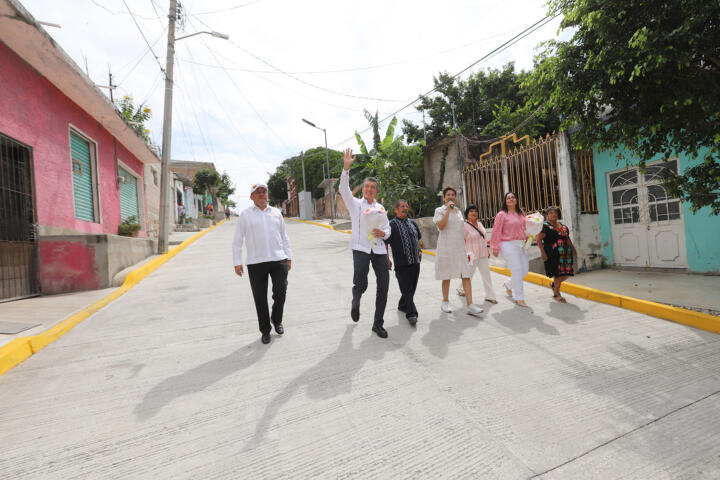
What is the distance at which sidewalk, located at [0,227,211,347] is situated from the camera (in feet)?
13.7

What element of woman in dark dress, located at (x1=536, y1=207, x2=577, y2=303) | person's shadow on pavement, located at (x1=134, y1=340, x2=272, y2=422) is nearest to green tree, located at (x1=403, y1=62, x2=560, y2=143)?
woman in dark dress, located at (x1=536, y1=207, x2=577, y2=303)

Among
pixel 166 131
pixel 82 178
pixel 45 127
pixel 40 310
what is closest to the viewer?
pixel 40 310

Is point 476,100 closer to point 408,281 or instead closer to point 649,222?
point 649,222

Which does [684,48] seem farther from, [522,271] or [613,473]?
[613,473]

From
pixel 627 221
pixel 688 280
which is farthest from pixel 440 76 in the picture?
pixel 688 280

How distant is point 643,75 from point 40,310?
25.3 feet

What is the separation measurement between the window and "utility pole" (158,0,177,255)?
1.76 m

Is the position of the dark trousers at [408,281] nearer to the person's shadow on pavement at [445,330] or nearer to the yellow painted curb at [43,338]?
the person's shadow on pavement at [445,330]

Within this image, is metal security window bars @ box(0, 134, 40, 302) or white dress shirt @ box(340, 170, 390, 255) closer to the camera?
white dress shirt @ box(340, 170, 390, 255)

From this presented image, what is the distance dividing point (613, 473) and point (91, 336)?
16.3ft

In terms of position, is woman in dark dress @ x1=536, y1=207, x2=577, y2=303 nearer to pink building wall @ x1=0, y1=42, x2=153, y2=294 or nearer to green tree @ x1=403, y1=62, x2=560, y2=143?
pink building wall @ x1=0, y1=42, x2=153, y2=294

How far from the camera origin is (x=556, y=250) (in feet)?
17.6

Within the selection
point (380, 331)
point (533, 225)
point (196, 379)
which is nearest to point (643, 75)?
point (533, 225)

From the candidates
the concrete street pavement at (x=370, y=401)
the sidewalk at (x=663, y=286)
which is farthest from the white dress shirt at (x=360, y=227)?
the sidewalk at (x=663, y=286)
